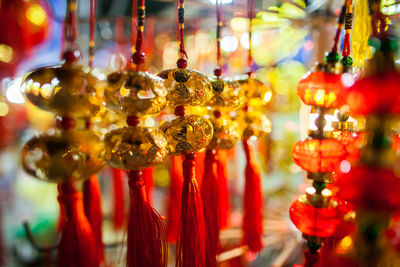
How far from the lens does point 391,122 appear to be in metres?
0.27

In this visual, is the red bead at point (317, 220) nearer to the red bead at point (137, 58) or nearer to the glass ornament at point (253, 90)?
the glass ornament at point (253, 90)

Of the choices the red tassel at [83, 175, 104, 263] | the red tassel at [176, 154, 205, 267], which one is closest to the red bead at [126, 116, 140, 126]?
the red tassel at [176, 154, 205, 267]

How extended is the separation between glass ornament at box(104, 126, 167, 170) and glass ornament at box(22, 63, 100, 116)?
61 mm

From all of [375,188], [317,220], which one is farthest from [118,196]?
[375,188]

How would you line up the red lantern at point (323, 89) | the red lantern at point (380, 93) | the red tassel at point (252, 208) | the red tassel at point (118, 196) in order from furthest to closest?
the red tassel at point (118, 196)
the red tassel at point (252, 208)
the red lantern at point (323, 89)
the red lantern at point (380, 93)

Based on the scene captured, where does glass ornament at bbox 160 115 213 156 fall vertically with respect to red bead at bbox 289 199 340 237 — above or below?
above

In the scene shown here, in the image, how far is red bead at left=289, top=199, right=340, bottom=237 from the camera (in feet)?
1.26

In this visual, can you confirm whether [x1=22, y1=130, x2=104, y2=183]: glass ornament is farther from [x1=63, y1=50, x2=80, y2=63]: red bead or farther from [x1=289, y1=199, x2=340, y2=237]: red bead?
[x1=289, y1=199, x2=340, y2=237]: red bead

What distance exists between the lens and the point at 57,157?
317 millimetres

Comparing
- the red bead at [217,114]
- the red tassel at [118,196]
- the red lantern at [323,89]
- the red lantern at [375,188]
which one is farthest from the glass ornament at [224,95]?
the red tassel at [118,196]

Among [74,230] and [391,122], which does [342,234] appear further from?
[74,230]

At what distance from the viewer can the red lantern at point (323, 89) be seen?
36cm

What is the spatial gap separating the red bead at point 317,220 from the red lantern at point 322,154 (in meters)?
0.06

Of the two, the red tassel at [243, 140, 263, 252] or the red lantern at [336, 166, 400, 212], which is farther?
the red tassel at [243, 140, 263, 252]
